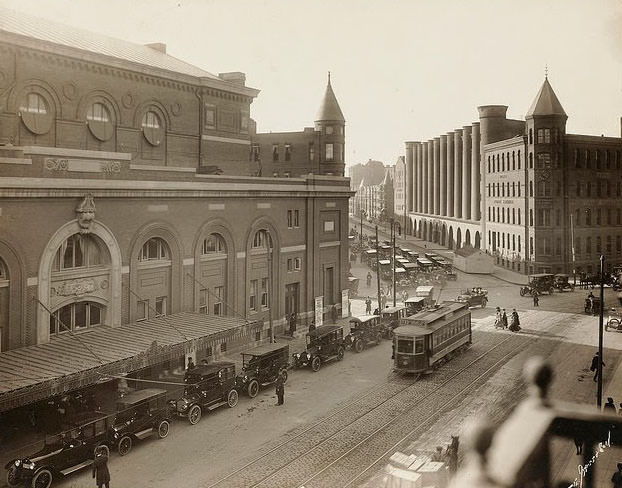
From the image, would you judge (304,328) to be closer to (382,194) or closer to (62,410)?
(62,410)

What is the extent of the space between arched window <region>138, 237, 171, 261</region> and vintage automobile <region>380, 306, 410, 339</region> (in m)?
15.2

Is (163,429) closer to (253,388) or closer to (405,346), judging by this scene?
(253,388)

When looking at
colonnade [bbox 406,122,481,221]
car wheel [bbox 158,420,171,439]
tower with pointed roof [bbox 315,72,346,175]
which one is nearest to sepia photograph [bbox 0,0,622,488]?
car wheel [bbox 158,420,171,439]

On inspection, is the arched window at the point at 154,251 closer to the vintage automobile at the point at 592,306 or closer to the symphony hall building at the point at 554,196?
the vintage automobile at the point at 592,306

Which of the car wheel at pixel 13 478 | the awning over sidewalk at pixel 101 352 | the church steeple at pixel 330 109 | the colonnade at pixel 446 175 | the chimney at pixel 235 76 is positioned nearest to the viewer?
the car wheel at pixel 13 478

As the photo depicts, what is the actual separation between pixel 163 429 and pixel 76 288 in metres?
7.57

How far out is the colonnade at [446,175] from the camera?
87.1 meters

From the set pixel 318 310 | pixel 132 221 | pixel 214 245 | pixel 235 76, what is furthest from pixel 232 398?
pixel 235 76

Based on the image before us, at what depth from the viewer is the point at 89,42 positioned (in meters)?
33.7

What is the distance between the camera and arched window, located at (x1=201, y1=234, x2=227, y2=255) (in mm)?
32344

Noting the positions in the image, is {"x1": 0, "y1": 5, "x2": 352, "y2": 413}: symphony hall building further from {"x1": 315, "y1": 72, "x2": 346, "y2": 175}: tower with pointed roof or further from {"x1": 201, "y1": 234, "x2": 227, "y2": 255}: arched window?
{"x1": 315, "y1": 72, "x2": 346, "y2": 175}: tower with pointed roof

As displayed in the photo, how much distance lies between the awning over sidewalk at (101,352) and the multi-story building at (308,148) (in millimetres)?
34514

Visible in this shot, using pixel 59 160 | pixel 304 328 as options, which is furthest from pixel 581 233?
pixel 59 160

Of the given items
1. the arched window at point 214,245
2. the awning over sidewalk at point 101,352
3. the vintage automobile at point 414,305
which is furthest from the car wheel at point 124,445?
the vintage automobile at point 414,305
